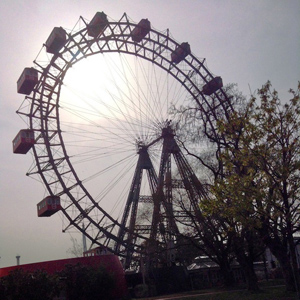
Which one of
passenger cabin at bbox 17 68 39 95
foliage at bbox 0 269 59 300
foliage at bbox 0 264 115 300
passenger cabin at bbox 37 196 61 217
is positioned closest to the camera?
foliage at bbox 0 269 59 300

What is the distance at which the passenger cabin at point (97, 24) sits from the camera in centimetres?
3731

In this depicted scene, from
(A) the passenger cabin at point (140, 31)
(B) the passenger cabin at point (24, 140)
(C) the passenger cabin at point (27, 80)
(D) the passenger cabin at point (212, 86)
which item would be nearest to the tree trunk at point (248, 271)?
(D) the passenger cabin at point (212, 86)

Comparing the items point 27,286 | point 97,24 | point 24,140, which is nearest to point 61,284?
point 27,286

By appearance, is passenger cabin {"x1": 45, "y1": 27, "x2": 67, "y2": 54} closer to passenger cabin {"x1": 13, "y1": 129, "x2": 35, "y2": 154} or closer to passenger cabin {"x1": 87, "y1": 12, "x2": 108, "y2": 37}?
passenger cabin {"x1": 87, "y1": 12, "x2": 108, "y2": 37}

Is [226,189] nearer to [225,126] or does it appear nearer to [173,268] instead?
[225,126]

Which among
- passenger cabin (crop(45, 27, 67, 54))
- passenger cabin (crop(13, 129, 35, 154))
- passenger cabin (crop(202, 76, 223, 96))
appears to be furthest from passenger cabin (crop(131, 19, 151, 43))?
passenger cabin (crop(13, 129, 35, 154))

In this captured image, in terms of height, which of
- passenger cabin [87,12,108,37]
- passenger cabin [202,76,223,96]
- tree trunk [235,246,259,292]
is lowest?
tree trunk [235,246,259,292]

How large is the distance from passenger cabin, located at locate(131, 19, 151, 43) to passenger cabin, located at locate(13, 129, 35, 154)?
12499 millimetres

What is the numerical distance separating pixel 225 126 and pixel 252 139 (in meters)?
1.52

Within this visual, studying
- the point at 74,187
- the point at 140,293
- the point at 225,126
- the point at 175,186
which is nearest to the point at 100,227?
the point at 74,187

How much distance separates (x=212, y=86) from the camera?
3722 centimetres

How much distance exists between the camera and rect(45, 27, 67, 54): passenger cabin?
1435 inches

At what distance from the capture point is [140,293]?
116 feet

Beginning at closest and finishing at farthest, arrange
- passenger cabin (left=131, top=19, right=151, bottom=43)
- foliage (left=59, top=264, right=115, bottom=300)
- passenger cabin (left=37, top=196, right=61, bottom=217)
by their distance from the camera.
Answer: foliage (left=59, top=264, right=115, bottom=300), passenger cabin (left=37, top=196, right=61, bottom=217), passenger cabin (left=131, top=19, right=151, bottom=43)
